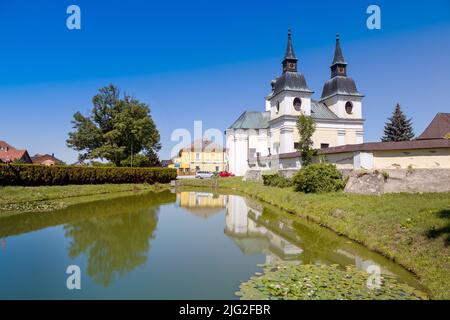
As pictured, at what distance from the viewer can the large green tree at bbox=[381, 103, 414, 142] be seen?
38.2 m

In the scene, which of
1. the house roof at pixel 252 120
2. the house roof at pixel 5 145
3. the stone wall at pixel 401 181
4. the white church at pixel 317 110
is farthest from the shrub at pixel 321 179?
the house roof at pixel 5 145

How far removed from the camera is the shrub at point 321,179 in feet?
50.7

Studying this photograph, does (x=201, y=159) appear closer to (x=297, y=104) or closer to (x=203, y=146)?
(x=203, y=146)

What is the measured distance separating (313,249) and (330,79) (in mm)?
35571

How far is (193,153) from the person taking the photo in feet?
206

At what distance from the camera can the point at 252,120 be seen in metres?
43.6

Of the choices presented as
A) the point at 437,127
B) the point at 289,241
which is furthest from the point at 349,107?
the point at 289,241

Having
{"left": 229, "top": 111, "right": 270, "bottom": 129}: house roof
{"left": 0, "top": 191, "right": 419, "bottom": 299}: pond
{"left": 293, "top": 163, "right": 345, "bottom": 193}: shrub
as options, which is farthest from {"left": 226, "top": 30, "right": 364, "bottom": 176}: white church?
{"left": 0, "top": 191, "right": 419, "bottom": 299}: pond

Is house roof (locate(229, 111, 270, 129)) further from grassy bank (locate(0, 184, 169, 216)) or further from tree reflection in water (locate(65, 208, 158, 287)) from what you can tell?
tree reflection in water (locate(65, 208, 158, 287))

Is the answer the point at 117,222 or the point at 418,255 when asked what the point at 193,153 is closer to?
the point at 117,222

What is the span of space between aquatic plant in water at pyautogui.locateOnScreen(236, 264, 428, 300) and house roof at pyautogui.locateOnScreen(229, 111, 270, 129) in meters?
37.2

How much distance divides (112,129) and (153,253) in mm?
35844

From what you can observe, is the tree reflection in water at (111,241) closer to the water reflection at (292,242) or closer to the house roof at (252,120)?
the water reflection at (292,242)
